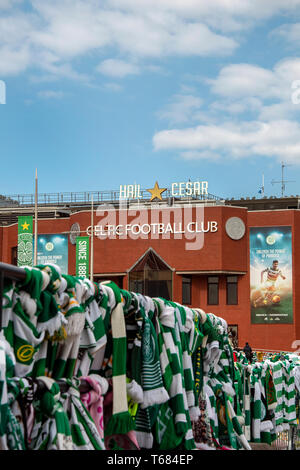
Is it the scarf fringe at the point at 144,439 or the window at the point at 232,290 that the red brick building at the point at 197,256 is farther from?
the scarf fringe at the point at 144,439

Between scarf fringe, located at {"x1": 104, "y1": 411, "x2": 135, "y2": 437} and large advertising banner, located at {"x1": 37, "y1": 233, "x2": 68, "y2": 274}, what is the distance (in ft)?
155

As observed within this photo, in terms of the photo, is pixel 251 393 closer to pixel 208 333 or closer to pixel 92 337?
pixel 208 333

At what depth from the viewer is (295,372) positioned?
31.3 feet

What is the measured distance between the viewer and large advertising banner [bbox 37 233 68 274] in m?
51.3

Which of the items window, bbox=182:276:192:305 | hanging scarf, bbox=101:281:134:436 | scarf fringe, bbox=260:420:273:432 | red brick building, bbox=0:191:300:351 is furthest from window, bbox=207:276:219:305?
hanging scarf, bbox=101:281:134:436

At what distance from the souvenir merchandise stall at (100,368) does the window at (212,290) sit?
42.0m

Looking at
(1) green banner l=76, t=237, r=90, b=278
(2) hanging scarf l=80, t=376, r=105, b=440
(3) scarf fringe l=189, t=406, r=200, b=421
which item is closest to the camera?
(2) hanging scarf l=80, t=376, r=105, b=440

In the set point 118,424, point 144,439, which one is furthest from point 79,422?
point 144,439

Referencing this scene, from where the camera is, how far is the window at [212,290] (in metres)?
48.2

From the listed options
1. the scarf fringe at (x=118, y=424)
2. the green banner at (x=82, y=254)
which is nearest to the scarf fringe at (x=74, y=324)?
the scarf fringe at (x=118, y=424)

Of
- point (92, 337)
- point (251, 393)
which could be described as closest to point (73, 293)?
point (92, 337)

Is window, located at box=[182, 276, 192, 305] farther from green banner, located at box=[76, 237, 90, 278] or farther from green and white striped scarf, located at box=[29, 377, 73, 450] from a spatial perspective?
green and white striped scarf, located at box=[29, 377, 73, 450]
